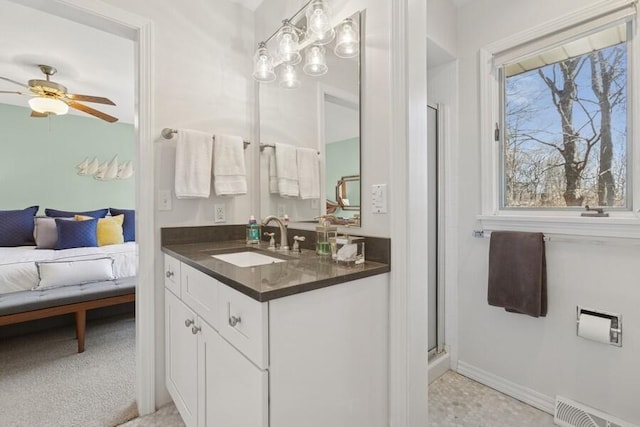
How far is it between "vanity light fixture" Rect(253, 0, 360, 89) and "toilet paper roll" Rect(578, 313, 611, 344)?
1.69m

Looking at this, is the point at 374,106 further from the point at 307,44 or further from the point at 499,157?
the point at 499,157

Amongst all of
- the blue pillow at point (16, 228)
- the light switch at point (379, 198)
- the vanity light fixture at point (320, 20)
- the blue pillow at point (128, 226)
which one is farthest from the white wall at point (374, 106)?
the blue pillow at point (16, 228)

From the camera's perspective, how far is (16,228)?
3.33m

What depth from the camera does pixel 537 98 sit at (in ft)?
5.64

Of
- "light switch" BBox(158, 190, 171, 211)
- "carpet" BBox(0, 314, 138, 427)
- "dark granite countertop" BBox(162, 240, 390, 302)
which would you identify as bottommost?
"carpet" BBox(0, 314, 138, 427)

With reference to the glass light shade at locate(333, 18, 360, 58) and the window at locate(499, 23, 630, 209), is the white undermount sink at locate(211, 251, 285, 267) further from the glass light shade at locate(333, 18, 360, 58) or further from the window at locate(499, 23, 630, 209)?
the window at locate(499, 23, 630, 209)

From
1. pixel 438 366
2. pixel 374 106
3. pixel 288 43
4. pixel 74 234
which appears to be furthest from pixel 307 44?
pixel 74 234

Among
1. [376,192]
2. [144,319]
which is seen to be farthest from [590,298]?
[144,319]

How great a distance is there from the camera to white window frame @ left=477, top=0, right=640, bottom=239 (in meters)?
1.33

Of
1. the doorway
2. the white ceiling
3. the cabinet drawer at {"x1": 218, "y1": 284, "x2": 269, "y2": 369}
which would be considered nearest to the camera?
the cabinet drawer at {"x1": 218, "y1": 284, "x2": 269, "y2": 369}

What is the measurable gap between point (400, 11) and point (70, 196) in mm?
4967

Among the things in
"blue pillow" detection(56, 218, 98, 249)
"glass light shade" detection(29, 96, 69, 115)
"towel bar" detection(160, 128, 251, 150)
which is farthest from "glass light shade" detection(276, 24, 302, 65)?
"blue pillow" detection(56, 218, 98, 249)

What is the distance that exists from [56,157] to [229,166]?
3.89 metres

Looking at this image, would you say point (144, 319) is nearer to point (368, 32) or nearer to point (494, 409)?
point (368, 32)
